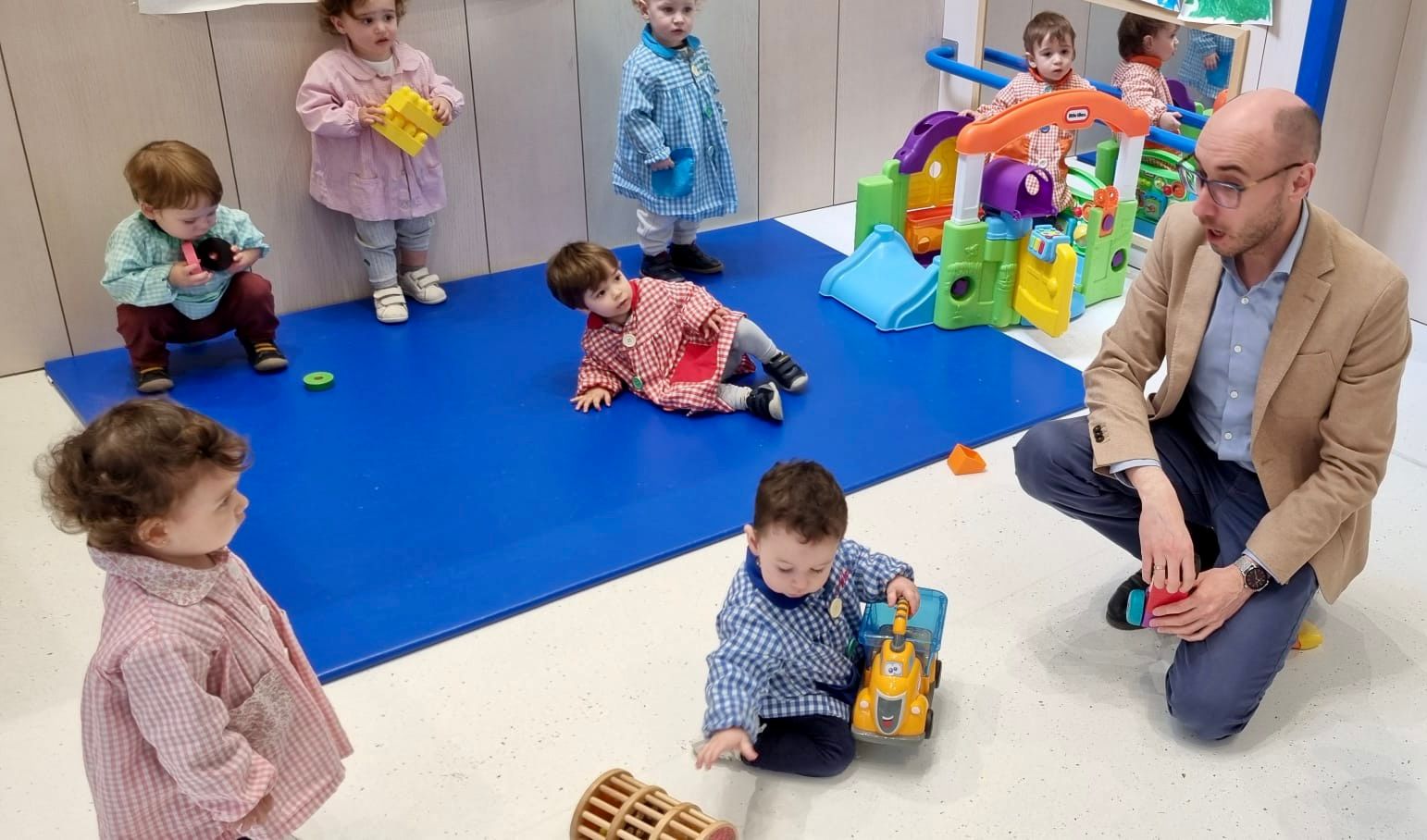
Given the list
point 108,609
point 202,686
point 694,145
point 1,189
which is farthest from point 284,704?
point 694,145

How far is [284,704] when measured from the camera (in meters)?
1.82

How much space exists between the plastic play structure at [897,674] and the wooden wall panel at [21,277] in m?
2.74

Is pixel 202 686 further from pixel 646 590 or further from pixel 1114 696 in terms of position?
pixel 1114 696

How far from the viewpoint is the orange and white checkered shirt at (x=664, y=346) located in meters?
3.51

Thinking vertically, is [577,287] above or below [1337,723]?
above

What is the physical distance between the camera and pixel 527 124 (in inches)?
169

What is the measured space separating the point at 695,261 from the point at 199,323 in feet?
5.35

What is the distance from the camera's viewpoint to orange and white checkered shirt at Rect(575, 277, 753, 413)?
3.51m

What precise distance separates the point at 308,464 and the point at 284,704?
1514 mm

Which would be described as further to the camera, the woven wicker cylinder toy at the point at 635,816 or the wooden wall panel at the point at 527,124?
the wooden wall panel at the point at 527,124

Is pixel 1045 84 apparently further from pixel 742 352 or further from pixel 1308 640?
pixel 1308 640

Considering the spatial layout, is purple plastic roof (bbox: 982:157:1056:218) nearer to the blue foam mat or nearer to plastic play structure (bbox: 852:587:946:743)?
the blue foam mat

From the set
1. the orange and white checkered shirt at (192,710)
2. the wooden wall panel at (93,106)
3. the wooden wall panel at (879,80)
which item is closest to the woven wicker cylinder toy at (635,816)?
the orange and white checkered shirt at (192,710)

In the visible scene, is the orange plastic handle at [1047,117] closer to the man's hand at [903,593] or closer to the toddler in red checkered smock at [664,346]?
the toddler in red checkered smock at [664,346]
